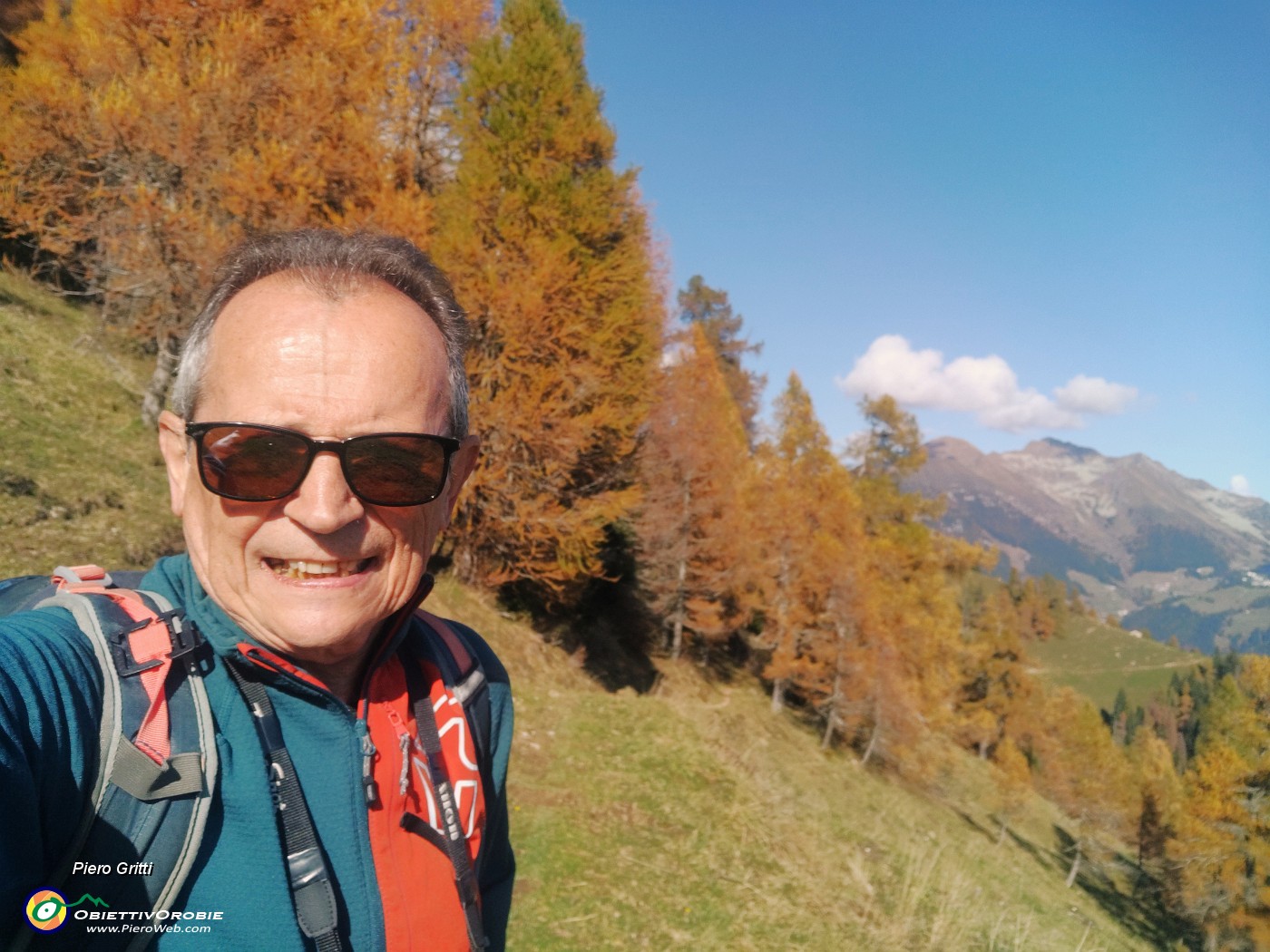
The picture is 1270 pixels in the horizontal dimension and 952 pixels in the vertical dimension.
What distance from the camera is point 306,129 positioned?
11.0 meters

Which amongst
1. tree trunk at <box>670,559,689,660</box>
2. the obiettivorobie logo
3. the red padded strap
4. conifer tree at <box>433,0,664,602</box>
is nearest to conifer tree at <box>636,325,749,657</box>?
tree trunk at <box>670,559,689,660</box>

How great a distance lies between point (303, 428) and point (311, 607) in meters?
0.36

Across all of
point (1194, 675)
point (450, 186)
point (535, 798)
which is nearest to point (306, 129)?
point (450, 186)

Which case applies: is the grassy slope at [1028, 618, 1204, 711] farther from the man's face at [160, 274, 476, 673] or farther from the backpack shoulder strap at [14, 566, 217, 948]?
the backpack shoulder strap at [14, 566, 217, 948]

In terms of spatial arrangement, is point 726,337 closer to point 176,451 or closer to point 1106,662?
point 176,451

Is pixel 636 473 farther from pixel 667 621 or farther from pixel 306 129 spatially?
pixel 306 129

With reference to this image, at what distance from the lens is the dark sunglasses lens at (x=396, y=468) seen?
1.34 meters

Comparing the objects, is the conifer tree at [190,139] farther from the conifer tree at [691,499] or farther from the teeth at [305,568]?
the teeth at [305,568]

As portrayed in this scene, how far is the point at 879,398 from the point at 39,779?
32.5 meters

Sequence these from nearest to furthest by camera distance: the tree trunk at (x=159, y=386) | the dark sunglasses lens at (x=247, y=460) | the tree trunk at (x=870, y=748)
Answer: the dark sunglasses lens at (x=247, y=460) < the tree trunk at (x=159, y=386) < the tree trunk at (x=870, y=748)

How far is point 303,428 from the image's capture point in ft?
4.32

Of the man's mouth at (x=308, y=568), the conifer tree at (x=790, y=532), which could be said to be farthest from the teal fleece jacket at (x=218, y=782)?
the conifer tree at (x=790, y=532)

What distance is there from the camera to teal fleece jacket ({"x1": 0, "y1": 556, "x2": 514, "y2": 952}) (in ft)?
3.06

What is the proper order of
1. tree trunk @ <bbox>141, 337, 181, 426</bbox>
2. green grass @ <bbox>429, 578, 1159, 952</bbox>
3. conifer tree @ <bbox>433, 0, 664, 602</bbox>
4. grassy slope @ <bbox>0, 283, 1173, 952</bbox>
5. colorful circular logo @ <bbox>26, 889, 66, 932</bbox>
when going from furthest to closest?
1. conifer tree @ <bbox>433, 0, 664, 602</bbox>
2. tree trunk @ <bbox>141, 337, 181, 426</bbox>
3. grassy slope @ <bbox>0, 283, 1173, 952</bbox>
4. green grass @ <bbox>429, 578, 1159, 952</bbox>
5. colorful circular logo @ <bbox>26, 889, 66, 932</bbox>
